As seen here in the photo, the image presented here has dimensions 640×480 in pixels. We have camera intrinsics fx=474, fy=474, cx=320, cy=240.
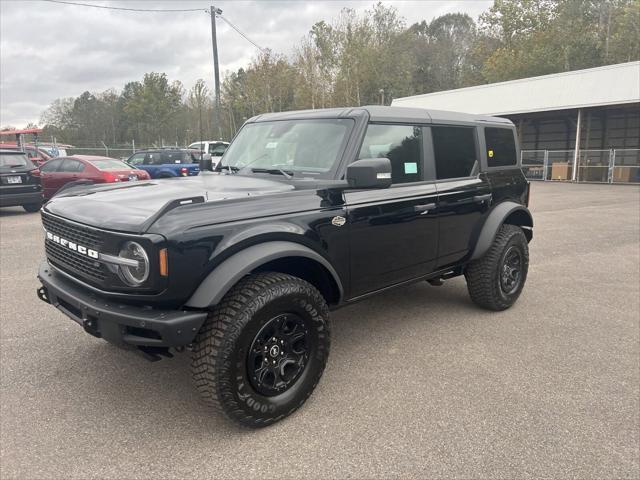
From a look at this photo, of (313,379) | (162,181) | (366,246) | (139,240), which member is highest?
(162,181)

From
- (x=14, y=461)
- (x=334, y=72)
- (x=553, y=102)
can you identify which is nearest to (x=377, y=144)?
(x=14, y=461)

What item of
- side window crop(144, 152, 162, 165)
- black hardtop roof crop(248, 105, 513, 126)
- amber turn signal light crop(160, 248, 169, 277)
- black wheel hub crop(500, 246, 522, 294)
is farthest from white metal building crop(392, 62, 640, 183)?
amber turn signal light crop(160, 248, 169, 277)

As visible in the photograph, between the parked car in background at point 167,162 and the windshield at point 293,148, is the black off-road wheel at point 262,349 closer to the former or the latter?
the windshield at point 293,148

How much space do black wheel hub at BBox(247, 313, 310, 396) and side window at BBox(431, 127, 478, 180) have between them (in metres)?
1.94

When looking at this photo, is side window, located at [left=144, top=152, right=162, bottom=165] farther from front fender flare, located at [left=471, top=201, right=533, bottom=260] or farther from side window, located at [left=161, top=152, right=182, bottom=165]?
front fender flare, located at [left=471, top=201, right=533, bottom=260]

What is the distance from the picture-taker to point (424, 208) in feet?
12.5

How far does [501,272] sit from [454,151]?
1.32m

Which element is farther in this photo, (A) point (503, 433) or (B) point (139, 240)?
(A) point (503, 433)

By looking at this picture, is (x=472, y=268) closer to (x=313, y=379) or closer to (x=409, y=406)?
(x=409, y=406)

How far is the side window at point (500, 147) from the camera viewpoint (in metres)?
4.70

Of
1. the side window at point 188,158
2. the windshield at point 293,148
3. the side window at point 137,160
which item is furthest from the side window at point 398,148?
the side window at point 137,160

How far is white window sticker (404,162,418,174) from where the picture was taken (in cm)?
381

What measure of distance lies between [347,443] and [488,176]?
3006mm

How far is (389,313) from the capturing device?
15.7 ft
